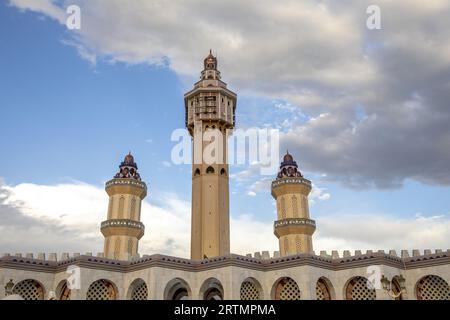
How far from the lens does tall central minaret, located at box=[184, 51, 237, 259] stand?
4500cm

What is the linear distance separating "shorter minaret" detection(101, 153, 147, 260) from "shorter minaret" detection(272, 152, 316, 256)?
13700 millimetres

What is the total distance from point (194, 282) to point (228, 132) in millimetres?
19312

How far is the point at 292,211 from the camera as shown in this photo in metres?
49.6

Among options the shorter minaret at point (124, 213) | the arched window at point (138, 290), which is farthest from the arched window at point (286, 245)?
the arched window at point (138, 290)

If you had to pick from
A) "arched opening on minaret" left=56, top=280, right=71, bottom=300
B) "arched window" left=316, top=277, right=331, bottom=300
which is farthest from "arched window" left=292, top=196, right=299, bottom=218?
"arched opening on minaret" left=56, top=280, right=71, bottom=300

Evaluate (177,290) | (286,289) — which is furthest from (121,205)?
(286,289)

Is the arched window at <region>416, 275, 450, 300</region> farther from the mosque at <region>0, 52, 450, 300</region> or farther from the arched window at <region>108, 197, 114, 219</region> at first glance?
the arched window at <region>108, 197, 114, 219</region>

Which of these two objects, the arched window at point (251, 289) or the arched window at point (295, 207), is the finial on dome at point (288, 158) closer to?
the arched window at point (295, 207)

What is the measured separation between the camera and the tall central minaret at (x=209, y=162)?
148 feet

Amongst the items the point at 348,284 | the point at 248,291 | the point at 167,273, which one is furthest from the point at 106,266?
the point at 348,284

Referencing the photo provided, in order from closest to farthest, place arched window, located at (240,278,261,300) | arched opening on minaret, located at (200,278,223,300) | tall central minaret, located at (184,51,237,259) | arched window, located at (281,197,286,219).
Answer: arched window, located at (240,278,261,300) → arched opening on minaret, located at (200,278,223,300) → tall central minaret, located at (184,51,237,259) → arched window, located at (281,197,286,219)

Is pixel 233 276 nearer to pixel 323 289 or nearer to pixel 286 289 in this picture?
pixel 286 289

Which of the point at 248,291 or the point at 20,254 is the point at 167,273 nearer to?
the point at 248,291

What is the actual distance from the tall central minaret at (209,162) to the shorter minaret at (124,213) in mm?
6035
